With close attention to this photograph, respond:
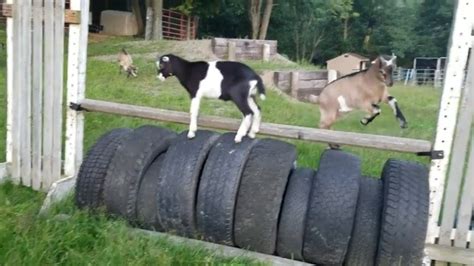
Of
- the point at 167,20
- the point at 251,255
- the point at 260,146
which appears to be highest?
the point at 167,20

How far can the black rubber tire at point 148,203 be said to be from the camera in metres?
2.97

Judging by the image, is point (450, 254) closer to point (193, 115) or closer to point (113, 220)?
point (193, 115)

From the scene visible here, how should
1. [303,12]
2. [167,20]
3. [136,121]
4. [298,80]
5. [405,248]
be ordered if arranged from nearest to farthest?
[405,248] < [136,121] < [298,80] < [303,12] < [167,20]

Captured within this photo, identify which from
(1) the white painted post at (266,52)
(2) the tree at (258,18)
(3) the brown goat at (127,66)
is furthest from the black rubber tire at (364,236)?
(2) the tree at (258,18)

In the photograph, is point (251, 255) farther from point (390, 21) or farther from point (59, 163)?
point (390, 21)

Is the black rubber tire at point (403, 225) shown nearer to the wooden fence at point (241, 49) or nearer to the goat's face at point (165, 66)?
the goat's face at point (165, 66)

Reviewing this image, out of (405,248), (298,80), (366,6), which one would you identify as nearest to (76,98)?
(405,248)

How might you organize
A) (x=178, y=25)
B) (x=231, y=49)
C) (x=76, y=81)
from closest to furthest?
(x=76, y=81) → (x=231, y=49) → (x=178, y=25)

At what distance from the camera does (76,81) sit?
373 centimetres

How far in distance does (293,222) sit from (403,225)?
21.3 inches

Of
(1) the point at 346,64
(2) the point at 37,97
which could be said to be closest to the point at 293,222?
(2) the point at 37,97

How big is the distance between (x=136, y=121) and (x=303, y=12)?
10.5 meters

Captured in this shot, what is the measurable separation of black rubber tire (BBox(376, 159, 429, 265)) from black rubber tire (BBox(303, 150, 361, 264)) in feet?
0.55

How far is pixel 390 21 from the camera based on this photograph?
18156 mm
